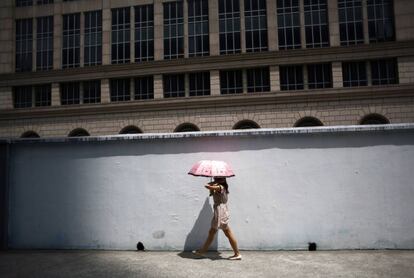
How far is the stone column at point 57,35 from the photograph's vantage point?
29125 mm

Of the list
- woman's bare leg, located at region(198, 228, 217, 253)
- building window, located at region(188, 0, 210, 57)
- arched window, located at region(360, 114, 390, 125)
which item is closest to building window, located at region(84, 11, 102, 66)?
building window, located at region(188, 0, 210, 57)

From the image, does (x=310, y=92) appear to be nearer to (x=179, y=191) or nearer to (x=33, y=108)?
(x=179, y=191)

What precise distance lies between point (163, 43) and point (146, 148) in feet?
69.1

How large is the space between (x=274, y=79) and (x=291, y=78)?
4.47 ft

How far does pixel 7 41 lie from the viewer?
30.1m

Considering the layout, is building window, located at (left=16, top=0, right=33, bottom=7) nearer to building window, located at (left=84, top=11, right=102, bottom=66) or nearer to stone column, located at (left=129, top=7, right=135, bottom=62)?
building window, located at (left=84, top=11, right=102, bottom=66)

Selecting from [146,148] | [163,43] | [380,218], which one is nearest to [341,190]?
[380,218]

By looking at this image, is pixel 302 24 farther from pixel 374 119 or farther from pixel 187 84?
pixel 187 84

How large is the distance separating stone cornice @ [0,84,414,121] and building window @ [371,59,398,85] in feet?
2.92

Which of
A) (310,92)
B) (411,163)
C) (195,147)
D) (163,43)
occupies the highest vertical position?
(163,43)

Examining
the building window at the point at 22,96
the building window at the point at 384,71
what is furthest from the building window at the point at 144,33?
the building window at the point at 384,71

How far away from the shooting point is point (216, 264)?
657cm

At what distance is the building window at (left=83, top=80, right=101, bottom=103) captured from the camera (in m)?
28.4

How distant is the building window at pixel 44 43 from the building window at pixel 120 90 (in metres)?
6.21
